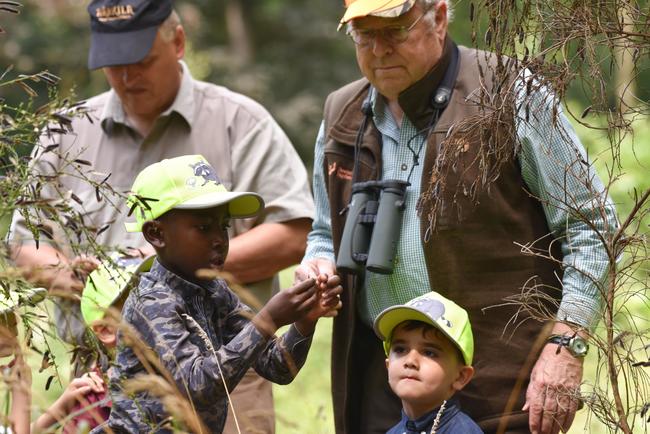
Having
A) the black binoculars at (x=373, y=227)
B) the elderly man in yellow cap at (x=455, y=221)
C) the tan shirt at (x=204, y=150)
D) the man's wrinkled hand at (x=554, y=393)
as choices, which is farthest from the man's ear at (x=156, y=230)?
the tan shirt at (x=204, y=150)

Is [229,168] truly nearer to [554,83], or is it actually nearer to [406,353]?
[406,353]

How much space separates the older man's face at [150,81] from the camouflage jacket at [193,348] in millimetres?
1823

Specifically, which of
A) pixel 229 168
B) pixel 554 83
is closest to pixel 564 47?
pixel 554 83

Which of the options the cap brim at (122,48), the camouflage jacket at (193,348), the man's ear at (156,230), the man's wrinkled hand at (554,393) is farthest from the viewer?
the cap brim at (122,48)

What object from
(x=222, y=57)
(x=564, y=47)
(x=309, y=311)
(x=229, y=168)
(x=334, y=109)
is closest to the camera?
(x=564, y=47)

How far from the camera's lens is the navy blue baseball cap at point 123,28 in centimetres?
568

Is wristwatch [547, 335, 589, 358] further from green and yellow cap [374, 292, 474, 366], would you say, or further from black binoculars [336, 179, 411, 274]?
black binoculars [336, 179, 411, 274]

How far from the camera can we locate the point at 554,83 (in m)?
3.68

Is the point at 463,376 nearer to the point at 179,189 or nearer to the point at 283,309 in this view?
the point at 283,309

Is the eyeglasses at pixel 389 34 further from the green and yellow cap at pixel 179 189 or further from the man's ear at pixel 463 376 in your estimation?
the man's ear at pixel 463 376

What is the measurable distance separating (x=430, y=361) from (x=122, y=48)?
237cm

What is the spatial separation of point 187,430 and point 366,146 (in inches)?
54.0

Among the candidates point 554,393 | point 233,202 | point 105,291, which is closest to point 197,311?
point 233,202

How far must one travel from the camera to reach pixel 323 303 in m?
4.21
